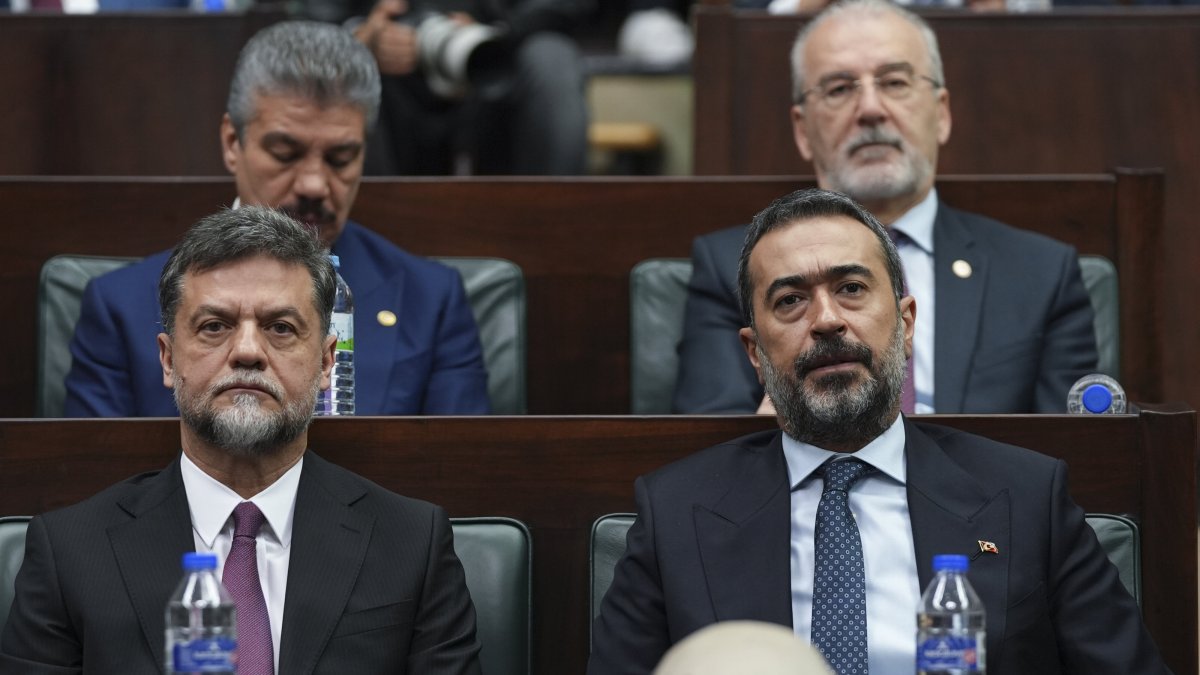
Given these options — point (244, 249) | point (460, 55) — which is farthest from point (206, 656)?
point (460, 55)

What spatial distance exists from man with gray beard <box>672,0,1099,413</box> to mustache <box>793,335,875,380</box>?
37 cm

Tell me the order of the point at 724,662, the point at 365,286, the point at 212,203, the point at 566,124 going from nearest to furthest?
the point at 724,662, the point at 365,286, the point at 212,203, the point at 566,124

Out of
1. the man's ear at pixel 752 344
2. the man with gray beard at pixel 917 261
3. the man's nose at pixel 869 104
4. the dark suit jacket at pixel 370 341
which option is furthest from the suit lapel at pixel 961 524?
the man's nose at pixel 869 104

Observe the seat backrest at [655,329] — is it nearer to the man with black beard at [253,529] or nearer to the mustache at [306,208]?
the mustache at [306,208]

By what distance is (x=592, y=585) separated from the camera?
1.80 meters

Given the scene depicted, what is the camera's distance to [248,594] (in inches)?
65.6

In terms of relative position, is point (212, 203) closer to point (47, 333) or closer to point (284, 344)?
point (47, 333)

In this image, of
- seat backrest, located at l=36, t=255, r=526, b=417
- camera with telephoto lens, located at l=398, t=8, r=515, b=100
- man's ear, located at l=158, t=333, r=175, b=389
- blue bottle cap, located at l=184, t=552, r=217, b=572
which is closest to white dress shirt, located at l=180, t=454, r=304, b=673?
man's ear, located at l=158, t=333, r=175, b=389

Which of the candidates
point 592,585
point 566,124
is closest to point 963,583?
point 592,585

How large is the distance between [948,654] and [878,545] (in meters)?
0.33

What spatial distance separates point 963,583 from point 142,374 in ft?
3.77

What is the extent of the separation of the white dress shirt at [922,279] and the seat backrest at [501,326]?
0.55m

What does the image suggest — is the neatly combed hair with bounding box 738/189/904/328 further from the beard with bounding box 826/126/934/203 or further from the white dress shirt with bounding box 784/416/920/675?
the beard with bounding box 826/126/934/203

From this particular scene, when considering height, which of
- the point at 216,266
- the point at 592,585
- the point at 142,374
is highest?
the point at 216,266
